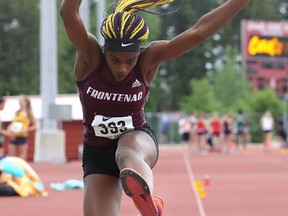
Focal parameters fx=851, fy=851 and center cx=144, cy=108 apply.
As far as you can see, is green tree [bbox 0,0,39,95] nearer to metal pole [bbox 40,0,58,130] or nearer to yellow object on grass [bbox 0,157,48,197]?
metal pole [bbox 40,0,58,130]

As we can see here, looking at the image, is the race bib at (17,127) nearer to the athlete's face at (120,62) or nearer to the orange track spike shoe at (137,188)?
the athlete's face at (120,62)

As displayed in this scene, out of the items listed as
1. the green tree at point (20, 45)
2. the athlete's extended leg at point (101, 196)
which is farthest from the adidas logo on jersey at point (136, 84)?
the green tree at point (20, 45)

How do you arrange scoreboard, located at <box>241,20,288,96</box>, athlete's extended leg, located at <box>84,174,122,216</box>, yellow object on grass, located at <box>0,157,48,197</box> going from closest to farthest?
athlete's extended leg, located at <box>84,174,122,216</box> < yellow object on grass, located at <box>0,157,48,197</box> < scoreboard, located at <box>241,20,288,96</box>

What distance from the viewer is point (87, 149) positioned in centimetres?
605

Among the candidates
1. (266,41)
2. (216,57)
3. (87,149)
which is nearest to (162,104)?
(216,57)

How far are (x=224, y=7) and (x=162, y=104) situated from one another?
71.5m

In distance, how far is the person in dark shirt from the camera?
18.4ft

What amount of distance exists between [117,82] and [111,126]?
325mm

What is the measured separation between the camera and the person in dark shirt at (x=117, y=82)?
560 centimetres

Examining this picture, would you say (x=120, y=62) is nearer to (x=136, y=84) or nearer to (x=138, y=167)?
(x=136, y=84)

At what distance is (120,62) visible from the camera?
563cm

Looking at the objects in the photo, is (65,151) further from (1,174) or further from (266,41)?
(266,41)

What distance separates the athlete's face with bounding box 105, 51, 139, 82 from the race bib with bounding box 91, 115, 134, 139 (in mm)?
303

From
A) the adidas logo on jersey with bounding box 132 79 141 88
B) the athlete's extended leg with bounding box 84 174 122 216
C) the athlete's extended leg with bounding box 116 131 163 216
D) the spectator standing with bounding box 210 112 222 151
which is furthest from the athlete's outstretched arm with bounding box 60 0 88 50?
the spectator standing with bounding box 210 112 222 151
